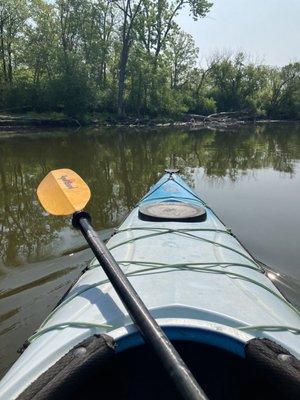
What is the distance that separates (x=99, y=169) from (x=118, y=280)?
8.83 meters

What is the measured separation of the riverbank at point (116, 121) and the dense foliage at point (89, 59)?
850mm

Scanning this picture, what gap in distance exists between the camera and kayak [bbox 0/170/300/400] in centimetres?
161

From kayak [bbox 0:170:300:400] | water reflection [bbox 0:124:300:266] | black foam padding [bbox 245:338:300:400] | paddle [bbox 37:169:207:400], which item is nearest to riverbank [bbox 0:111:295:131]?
water reflection [bbox 0:124:300:266]

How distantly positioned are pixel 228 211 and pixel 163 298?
203 inches

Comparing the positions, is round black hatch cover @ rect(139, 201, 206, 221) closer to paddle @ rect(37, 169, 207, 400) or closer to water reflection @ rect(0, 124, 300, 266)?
paddle @ rect(37, 169, 207, 400)

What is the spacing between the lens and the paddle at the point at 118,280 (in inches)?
54.2

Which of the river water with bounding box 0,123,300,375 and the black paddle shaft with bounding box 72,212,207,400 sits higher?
Result: the black paddle shaft with bounding box 72,212,207,400

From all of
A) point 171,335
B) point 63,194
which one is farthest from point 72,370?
point 63,194

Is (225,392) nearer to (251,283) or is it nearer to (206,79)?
(251,283)

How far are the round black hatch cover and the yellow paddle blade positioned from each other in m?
0.66

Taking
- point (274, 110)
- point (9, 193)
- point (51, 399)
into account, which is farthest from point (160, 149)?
point (274, 110)

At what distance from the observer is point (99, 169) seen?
10727 millimetres

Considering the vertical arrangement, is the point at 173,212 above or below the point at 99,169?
above

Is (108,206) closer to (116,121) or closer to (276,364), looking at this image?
(276,364)
